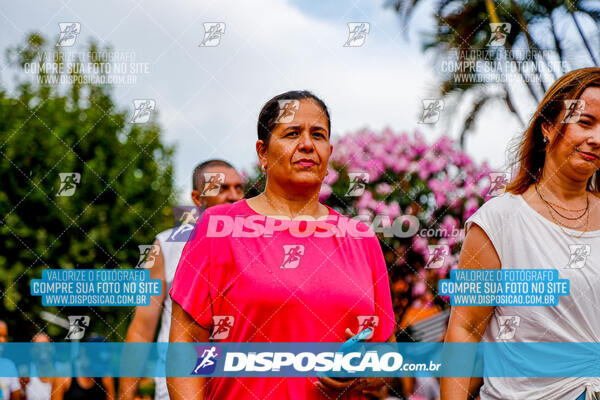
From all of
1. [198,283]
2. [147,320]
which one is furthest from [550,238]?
[147,320]

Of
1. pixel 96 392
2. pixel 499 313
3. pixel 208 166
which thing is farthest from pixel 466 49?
pixel 96 392

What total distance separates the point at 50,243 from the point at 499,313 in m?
8.82

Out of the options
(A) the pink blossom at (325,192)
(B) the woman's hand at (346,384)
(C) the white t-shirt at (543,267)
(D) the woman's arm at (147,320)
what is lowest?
(B) the woman's hand at (346,384)

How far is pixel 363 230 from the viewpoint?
2.55 meters

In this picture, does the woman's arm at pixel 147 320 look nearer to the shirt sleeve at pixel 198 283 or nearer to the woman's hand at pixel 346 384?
the shirt sleeve at pixel 198 283

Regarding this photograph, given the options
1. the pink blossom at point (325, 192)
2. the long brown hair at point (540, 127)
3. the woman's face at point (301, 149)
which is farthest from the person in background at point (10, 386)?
the long brown hair at point (540, 127)

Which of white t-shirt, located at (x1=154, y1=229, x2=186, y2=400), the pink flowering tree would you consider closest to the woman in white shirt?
white t-shirt, located at (x1=154, y1=229, x2=186, y2=400)

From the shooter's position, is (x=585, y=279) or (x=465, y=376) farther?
(x=465, y=376)

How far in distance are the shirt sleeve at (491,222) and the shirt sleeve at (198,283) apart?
40.2 inches

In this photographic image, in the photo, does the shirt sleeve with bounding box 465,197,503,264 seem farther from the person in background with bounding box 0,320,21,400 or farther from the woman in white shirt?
the person in background with bounding box 0,320,21,400

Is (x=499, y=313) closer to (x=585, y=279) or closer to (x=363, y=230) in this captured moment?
(x=585, y=279)

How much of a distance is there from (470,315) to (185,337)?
1099mm

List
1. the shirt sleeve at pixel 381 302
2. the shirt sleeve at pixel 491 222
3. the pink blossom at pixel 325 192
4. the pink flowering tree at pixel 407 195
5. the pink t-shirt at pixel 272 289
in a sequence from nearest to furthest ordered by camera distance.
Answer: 1. the pink t-shirt at pixel 272 289
2. the shirt sleeve at pixel 381 302
3. the shirt sleeve at pixel 491 222
4. the pink flowering tree at pixel 407 195
5. the pink blossom at pixel 325 192

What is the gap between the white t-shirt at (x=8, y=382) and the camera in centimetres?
486
